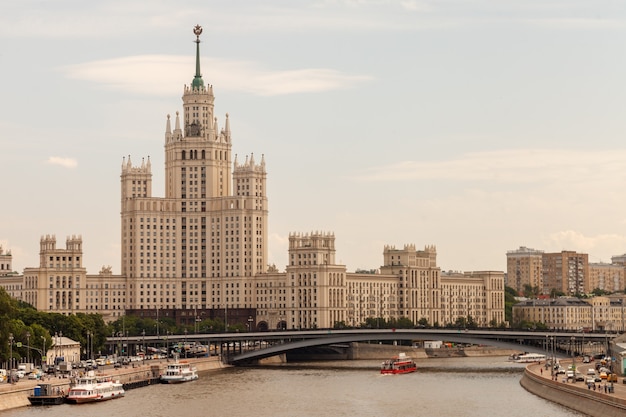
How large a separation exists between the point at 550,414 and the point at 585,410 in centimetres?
448

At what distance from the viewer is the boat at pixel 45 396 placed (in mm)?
150625

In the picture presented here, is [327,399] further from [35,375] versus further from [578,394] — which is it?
[35,375]

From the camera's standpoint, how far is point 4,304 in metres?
181

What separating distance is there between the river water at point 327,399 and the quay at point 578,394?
4.29 feet

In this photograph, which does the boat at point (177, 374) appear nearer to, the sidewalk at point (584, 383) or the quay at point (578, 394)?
the sidewalk at point (584, 383)

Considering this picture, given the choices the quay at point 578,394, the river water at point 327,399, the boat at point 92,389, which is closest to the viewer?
the quay at point 578,394

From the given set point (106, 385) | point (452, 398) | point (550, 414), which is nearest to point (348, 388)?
point (452, 398)

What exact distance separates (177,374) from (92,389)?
33773 millimetres

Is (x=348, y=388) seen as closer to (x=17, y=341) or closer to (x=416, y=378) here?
(x=416, y=378)

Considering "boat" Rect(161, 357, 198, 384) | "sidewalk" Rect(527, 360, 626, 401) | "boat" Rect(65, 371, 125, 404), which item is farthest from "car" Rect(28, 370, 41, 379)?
"sidewalk" Rect(527, 360, 626, 401)

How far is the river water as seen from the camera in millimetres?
144000

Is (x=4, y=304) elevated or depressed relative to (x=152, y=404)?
elevated

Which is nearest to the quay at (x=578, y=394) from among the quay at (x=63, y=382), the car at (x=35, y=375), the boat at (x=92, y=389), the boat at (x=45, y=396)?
the boat at (x=92, y=389)

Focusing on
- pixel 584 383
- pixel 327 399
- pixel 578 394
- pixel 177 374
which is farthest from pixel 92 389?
pixel 578 394
